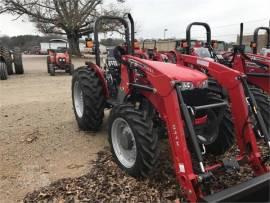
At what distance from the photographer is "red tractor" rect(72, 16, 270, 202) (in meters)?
2.98

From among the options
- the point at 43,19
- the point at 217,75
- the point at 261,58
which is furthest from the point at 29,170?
the point at 43,19

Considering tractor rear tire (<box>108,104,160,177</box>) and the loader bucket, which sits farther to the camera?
tractor rear tire (<box>108,104,160,177</box>)

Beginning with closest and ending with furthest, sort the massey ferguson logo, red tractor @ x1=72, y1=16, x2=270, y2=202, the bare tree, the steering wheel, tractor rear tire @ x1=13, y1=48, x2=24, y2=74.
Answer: red tractor @ x1=72, y1=16, x2=270, y2=202
the massey ferguson logo
the steering wheel
tractor rear tire @ x1=13, y1=48, x2=24, y2=74
the bare tree

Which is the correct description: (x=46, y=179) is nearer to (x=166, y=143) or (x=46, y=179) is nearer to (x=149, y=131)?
(x=149, y=131)

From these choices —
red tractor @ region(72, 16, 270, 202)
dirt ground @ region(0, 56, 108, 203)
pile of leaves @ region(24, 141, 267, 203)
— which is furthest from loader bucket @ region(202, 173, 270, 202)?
dirt ground @ region(0, 56, 108, 203)

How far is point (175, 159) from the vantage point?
3186mm

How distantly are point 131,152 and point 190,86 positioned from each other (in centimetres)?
109

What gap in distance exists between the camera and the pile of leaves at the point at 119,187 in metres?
3.51

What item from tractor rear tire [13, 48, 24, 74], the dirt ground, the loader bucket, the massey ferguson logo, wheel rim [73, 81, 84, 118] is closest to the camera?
the loader bucket

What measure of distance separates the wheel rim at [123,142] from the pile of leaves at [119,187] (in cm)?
15

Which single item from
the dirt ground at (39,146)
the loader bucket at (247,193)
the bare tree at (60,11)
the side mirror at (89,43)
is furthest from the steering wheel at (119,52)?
the bare tree at (60,11)

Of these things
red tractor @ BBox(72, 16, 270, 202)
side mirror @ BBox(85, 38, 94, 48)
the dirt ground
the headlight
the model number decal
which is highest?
side mirror @ BBox(85, 38, 94, 48)

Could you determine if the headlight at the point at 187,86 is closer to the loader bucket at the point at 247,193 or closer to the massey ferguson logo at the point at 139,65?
the massey ferguson logo at the point at 139,65

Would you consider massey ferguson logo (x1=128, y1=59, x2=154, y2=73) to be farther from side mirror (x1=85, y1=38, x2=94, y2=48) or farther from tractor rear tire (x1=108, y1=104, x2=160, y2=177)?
side mirror (x1=85, y1=38, x2=94, y2=48)
